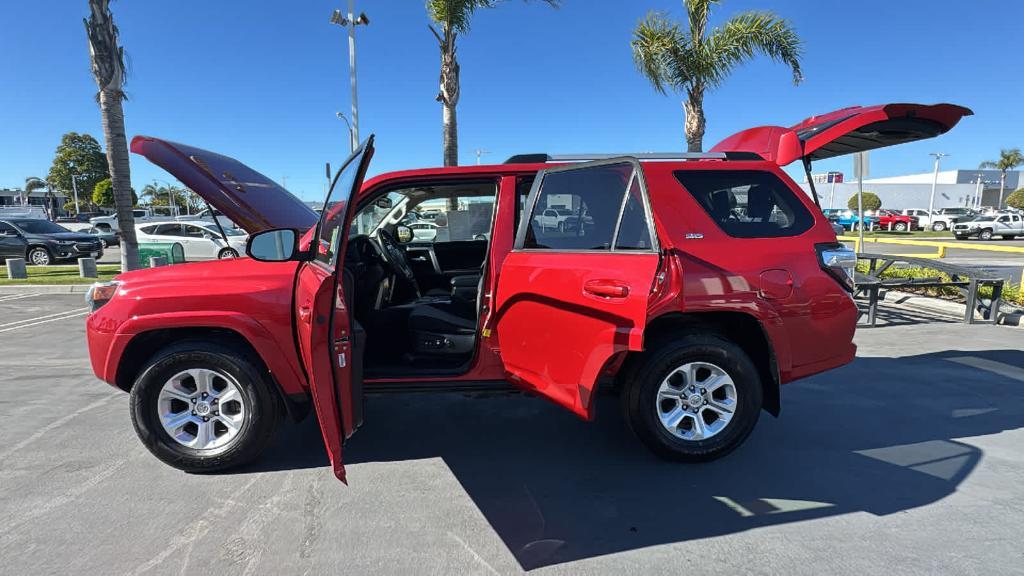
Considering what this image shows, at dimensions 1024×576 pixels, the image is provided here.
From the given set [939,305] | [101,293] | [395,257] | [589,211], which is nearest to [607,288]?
[589,211]

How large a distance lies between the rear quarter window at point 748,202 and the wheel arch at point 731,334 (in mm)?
522

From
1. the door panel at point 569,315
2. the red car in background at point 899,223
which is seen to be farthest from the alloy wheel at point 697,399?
the red car in background at point 899,223

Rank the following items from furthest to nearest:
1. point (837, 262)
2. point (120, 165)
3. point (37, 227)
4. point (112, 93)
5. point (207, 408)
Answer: point (37, 227) → point (120, 165) → point (112, 93) → point (837, 262) → point (207, 408)

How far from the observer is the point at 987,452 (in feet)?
10.6

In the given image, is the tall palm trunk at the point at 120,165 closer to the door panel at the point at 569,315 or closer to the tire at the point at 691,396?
the door panel at the point at 569,315

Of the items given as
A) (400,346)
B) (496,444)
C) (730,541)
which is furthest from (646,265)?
(400,346)

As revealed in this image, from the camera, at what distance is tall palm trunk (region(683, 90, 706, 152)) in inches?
449

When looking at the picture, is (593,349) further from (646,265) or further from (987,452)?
(987,452)

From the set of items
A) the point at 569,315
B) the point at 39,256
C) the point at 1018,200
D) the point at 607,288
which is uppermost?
the point at 1018,200

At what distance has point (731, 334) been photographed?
325 centimetres

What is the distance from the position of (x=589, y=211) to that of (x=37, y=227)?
64.5 ft

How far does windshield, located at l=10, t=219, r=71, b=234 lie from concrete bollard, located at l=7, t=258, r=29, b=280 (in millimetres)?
4788

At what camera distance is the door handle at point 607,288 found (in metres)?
2.53

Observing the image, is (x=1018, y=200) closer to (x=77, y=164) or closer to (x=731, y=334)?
(x=731, y=334)
